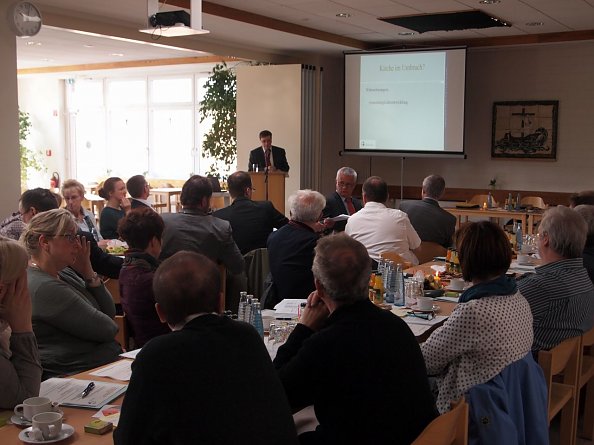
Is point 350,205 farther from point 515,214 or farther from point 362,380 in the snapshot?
point 362,380

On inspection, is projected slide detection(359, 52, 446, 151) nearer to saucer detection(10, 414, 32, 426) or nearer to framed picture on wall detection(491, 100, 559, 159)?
framed picture on wall detection(491, 100, 559, 159)

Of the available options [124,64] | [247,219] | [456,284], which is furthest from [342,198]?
[124,64]

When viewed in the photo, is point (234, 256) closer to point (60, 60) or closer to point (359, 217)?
point (359, 217)

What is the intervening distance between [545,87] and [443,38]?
1.79 metres

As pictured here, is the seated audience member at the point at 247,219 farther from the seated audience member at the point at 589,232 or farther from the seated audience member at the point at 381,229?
the seated audience member at the point at 589,232

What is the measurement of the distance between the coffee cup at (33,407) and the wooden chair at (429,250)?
4.49 metres

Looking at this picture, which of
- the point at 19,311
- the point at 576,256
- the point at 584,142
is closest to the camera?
the point at 19,311

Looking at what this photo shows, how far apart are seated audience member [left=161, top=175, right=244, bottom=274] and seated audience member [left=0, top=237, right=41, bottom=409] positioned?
8.81 ft

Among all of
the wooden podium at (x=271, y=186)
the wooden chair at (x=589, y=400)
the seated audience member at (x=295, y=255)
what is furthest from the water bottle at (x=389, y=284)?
the wooden podium at (x=271, y=186)

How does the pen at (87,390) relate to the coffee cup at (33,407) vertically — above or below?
below

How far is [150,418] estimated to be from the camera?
6.06 ft

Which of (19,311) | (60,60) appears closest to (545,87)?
(60,60)

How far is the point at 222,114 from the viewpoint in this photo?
40.0 ft

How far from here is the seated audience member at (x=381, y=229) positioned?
18.4 ft
